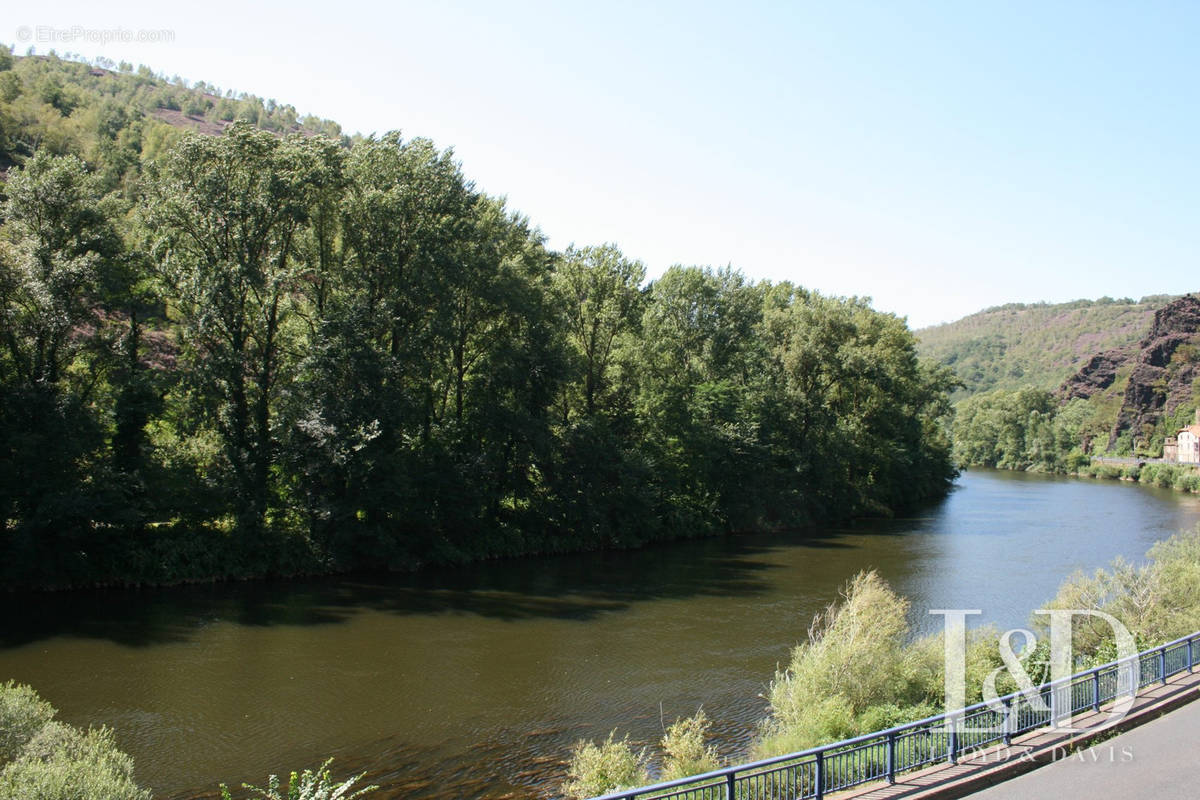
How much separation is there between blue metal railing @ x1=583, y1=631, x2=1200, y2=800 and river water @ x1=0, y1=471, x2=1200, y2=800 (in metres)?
5.42

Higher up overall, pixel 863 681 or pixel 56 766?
pixel 56 766

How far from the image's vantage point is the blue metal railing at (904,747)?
902 centimetres

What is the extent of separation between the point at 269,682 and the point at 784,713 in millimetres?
11832

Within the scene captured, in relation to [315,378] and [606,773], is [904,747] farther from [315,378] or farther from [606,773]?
[315,378]

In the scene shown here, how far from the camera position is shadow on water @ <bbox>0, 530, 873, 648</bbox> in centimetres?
2286

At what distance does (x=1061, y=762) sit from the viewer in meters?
10.4

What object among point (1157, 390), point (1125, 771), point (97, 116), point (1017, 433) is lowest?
point (1125, 771)

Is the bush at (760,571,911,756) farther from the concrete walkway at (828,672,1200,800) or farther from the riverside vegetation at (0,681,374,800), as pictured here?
the riverside vegetation at (0,681,374,800)

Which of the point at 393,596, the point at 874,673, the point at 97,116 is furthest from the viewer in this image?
the point at 97,116

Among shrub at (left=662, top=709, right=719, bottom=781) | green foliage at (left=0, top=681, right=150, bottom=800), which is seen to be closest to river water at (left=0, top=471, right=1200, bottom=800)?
shrub at (left=662, top=709, right=719, bottom=781)

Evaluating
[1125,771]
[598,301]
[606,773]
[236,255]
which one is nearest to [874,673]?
[1125,771]

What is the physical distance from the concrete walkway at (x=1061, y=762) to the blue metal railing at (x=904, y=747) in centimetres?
19

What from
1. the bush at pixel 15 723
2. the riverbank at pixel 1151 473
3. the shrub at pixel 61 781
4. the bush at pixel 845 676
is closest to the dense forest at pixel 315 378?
the bush at pixel 15 723

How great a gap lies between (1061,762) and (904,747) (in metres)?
2.03
